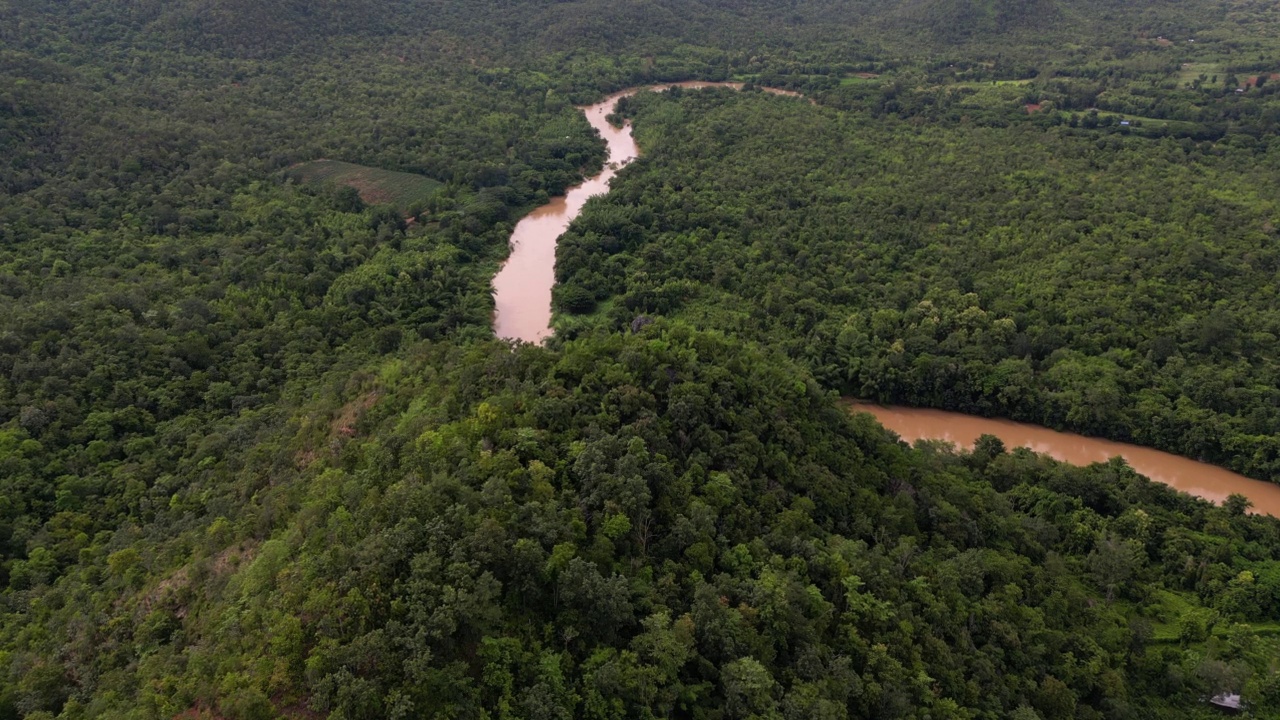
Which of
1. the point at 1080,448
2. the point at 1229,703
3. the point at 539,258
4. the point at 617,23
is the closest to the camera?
the point at 1229,703

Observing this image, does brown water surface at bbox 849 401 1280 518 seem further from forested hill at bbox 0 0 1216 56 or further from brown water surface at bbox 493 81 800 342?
forested hill at bbox 0 0 1216 56

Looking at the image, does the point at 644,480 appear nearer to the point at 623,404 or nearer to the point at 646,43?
the point at 623,404

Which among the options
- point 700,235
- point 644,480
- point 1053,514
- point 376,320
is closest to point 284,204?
point 376,320

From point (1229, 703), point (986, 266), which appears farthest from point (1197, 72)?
point (1229, 703)

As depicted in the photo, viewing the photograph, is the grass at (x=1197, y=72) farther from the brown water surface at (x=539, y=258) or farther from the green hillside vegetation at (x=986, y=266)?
the brown water surface at (x=539, y=258)

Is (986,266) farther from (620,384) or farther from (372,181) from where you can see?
(372,181)

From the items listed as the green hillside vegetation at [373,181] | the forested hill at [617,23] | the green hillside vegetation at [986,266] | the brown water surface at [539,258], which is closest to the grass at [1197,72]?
the forested hill at [617,23]

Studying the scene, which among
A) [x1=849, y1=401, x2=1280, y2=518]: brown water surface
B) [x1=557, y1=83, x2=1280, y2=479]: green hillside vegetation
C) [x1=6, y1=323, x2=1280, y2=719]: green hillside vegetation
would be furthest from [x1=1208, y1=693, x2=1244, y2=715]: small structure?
[x1=557, y1=83, x2=1280, y2=479]: green hillside vegetation
